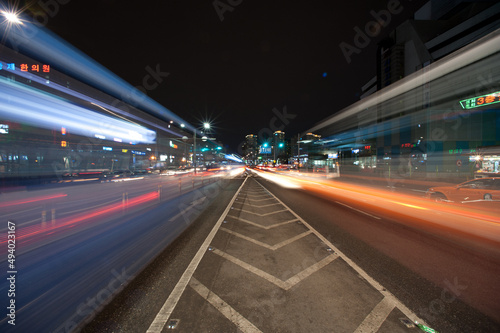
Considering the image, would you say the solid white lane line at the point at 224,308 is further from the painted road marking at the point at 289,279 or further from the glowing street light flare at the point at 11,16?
the glowing street light flare at the point at 11,16

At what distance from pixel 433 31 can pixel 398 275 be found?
6982cm

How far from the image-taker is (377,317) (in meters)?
2.57

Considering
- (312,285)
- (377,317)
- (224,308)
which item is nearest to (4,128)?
(224,308)

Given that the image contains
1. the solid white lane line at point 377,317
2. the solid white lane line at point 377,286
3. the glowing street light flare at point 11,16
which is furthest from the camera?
the glowing street light flare at point 11,16

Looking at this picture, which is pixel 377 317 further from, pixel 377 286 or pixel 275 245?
pixel 275 245

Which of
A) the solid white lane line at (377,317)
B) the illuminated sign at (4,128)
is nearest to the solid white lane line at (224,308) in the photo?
the solid white lane line at (377,317)

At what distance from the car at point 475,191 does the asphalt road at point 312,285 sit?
4.82 meters

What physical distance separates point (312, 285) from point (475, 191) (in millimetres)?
10713

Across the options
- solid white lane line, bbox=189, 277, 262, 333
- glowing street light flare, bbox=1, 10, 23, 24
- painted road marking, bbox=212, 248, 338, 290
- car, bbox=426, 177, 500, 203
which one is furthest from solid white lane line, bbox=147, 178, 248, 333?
car, bbox=426, 177, 500, 203

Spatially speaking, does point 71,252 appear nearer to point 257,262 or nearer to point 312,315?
point 257,262

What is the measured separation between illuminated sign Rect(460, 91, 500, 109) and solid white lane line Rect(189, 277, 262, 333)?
1271 inches

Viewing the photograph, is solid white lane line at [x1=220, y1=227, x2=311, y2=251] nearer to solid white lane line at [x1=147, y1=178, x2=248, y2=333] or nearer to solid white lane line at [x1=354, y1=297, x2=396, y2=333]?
solid white lane line at [x1=147, y1=178, x2=248, y2=333]

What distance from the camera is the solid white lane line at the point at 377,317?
2.38 m

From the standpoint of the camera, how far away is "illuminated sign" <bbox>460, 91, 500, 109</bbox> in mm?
20147
